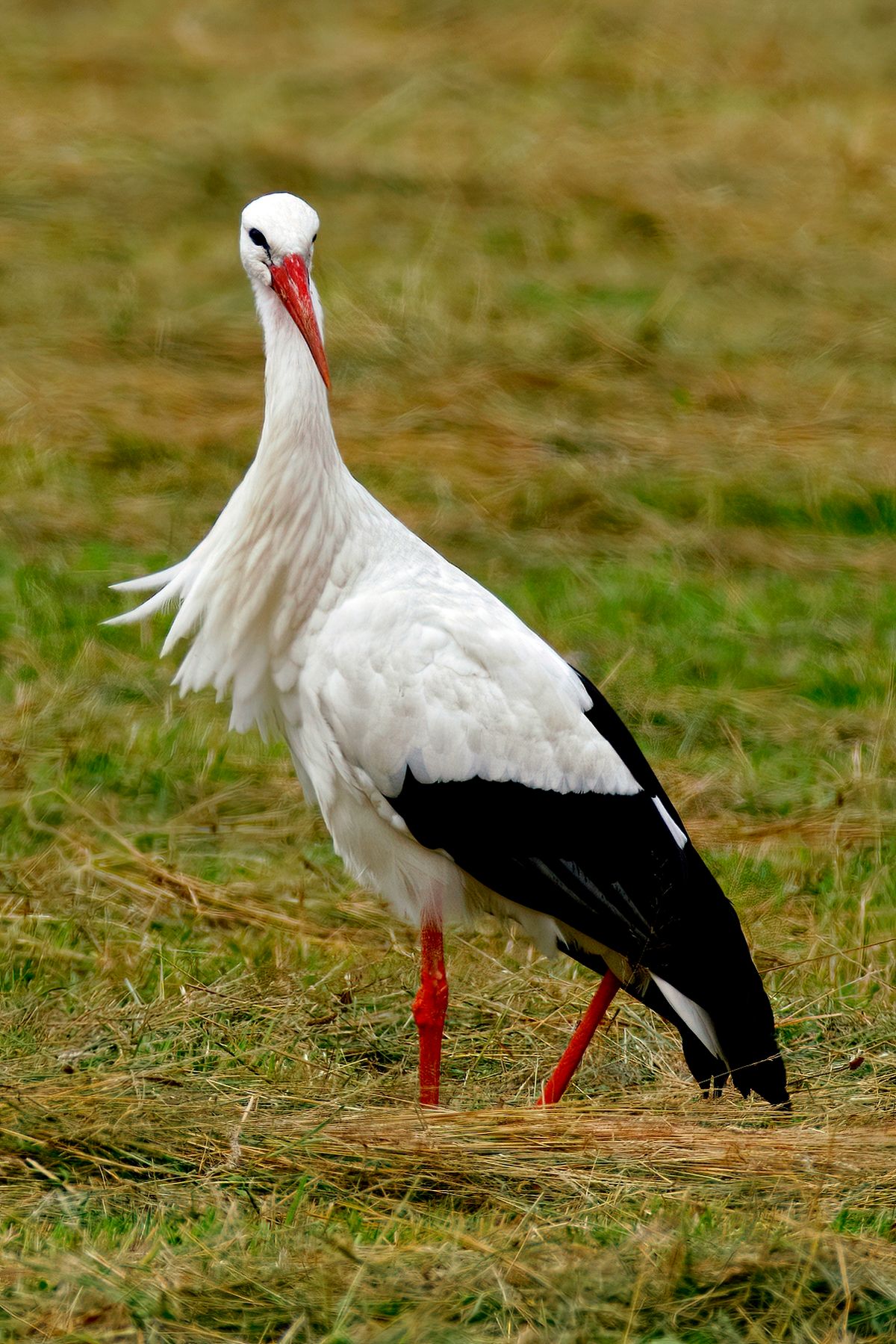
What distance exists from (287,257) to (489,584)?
3451 millimetres

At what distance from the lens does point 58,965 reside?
15.4 feet

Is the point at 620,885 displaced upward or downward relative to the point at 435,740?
downward

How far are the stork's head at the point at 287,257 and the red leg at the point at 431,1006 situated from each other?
1.17m

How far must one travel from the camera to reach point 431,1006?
13.5 feet

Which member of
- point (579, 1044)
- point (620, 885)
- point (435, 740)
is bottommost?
point (579, 1044)

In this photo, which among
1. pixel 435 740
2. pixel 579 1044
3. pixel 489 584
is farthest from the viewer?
pixel 489 584

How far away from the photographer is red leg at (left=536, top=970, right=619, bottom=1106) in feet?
13.2

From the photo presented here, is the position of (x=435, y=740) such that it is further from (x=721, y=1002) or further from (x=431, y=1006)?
(x=721, y=1002)

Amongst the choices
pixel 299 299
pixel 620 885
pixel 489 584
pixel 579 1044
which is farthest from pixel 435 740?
pixel 489 584

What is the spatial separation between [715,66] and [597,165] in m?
2.01

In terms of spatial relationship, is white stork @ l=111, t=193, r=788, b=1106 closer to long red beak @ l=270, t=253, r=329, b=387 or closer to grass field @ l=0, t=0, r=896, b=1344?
long red beak @ l=270, t=253, r=329, b=387

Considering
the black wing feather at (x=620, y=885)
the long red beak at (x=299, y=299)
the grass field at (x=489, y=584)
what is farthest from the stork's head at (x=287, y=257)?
the grass field at (x=489, y=584)

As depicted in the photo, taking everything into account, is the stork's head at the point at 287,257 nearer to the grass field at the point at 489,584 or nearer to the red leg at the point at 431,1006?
the red leg at the point at 431,1006

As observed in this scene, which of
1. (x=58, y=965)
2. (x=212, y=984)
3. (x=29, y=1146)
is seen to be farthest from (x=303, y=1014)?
(x=29, y=1146)
